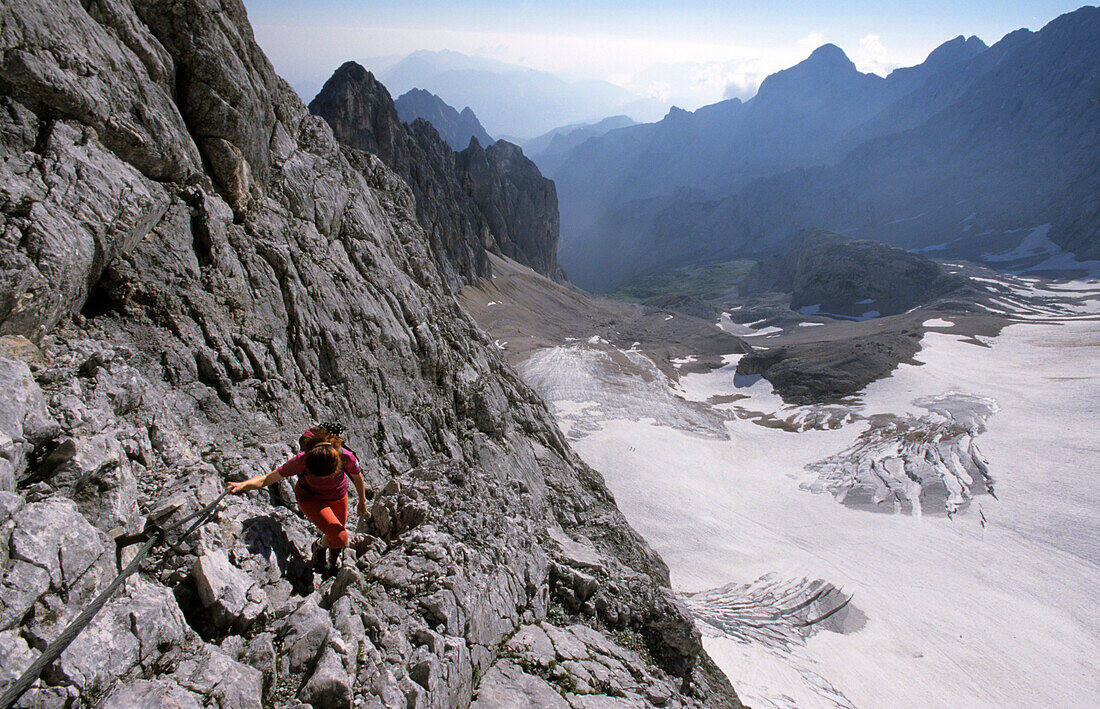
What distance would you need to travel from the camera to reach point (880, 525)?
40344 mm

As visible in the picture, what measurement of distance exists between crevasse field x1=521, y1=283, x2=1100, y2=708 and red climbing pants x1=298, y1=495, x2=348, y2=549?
59.7ft

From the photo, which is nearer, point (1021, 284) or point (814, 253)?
point (1021, 284)

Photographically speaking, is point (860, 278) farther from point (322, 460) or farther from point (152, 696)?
point (152, 696)

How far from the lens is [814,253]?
156750 millimetres

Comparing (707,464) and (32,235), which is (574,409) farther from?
(32,235)

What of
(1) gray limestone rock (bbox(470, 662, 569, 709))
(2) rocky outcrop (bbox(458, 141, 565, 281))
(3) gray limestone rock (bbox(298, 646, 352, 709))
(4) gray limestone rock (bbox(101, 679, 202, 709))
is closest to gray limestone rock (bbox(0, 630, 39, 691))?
(4) gray limestone rock (bbox(101, 679, 202, 709))

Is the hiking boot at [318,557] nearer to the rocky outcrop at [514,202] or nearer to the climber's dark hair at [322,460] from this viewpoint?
the climber's dark hair at [322,460]

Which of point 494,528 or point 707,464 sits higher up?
point 494,528

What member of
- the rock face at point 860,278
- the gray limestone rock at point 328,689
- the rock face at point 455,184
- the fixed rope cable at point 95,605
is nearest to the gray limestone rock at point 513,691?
the gray limestone rock at point 328,689

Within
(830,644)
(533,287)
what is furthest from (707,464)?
(533,287)

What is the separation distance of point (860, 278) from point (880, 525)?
118875 millimetres

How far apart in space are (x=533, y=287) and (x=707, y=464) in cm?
8047

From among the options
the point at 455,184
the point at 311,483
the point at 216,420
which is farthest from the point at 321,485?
the point at 455,184

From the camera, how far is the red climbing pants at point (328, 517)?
8.33 metres
